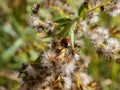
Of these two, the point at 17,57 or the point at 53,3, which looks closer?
the point at 53,3

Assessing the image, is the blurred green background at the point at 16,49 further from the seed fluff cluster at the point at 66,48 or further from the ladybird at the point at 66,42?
the ladybird at the point at 66,42

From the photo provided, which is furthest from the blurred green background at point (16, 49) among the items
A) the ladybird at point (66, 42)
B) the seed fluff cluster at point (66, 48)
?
the ladybird at point (66, 42)

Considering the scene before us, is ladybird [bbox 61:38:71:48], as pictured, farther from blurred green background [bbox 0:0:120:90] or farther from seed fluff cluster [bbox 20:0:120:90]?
blurred green background [bbox 0:0:120:90]

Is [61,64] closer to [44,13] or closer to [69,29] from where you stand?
[69,29]

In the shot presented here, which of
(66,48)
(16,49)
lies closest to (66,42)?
(66,48)

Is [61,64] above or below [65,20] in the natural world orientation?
below

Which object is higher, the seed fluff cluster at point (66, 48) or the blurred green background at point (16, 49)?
the blurred green background at point (16, 49)

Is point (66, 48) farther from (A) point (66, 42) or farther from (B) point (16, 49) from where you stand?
(B) point (16, 49)

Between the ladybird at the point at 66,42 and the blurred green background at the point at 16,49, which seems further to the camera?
the blurred green background at the point at 16,49

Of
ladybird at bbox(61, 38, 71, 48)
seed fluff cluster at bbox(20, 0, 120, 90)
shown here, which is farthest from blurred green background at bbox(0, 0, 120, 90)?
ladybird at bbox(61, 38, 71, 48)

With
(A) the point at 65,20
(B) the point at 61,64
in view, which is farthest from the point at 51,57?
(A) the point at 65,20

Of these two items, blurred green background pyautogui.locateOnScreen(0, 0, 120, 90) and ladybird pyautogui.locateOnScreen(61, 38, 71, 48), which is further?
blurred green background pyautogui.locateOnScreen(0, 0, 120, 90)
